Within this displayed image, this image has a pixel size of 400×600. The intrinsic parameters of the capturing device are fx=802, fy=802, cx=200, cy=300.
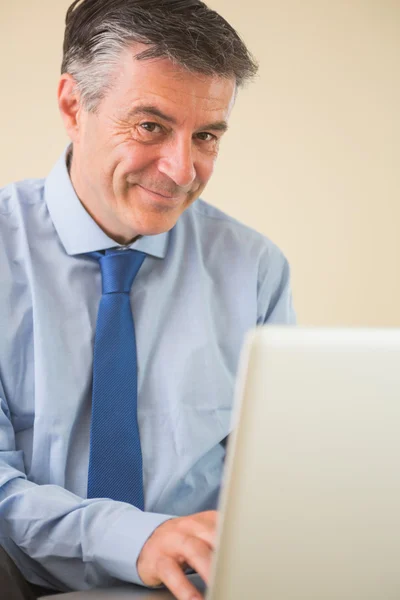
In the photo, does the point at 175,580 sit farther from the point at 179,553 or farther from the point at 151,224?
the point at 151,224

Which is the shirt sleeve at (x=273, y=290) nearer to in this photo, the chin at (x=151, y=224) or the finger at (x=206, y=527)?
the chin at (x=151, y=224)

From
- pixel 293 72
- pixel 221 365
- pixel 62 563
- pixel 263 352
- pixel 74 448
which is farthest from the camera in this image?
pixel 293 72

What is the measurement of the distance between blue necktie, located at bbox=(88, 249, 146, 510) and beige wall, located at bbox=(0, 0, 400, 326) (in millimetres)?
1738

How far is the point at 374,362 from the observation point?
0.59 meters

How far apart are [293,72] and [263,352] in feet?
9.28

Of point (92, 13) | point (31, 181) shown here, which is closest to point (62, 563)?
point (31, 181)

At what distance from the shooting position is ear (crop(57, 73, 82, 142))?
1.53m

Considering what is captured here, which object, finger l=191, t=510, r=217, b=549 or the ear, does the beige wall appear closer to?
the ear

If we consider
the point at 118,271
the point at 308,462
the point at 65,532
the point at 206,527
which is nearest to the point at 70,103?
the point at 118,271

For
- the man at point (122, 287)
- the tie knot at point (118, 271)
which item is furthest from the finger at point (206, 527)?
the tie knot at point (118, 271)

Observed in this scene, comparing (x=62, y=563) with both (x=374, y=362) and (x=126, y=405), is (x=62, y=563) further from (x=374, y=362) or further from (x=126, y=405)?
(x=374, y=362)

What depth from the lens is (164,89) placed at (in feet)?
4.61

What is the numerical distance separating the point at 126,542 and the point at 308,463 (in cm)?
52

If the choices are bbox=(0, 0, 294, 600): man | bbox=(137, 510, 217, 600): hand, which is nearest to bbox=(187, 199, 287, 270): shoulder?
bbox=(0, 0, 294, 600): man
